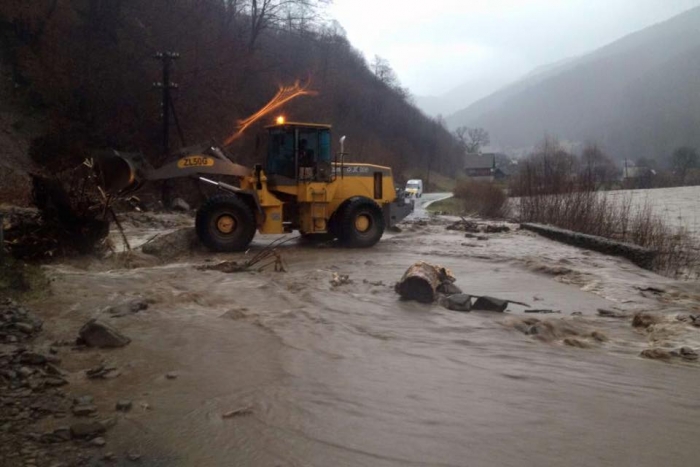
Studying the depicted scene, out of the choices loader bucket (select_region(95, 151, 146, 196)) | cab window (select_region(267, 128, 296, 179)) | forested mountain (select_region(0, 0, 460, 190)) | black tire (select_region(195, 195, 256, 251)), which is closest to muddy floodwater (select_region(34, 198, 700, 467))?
loader bucket (select_region(95, 151, 146, 196))

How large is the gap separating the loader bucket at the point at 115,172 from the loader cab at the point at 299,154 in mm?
4303

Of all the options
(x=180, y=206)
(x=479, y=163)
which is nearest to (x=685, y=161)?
(x=479, y=163)

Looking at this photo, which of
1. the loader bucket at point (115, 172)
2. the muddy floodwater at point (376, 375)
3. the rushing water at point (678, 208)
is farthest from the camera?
the rushing water at point (678, 208)

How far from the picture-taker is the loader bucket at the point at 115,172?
1166 centimetres

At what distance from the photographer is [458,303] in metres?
8.73

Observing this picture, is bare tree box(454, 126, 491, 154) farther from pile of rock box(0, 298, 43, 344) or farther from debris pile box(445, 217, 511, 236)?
pile of rock box(0, 298, 43, 344)

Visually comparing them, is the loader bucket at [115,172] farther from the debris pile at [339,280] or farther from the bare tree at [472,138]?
the bare tree at [472,138]

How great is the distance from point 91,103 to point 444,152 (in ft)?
298

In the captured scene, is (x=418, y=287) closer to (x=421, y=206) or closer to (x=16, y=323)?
(x=16, y=323)

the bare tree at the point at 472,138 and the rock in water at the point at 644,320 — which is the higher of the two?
the bare tree at the point at 472,138

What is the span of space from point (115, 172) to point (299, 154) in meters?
4.88

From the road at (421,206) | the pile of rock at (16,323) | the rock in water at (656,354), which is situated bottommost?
the rock in water at (656,354)

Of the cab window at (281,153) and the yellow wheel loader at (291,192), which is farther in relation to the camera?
the cab window at (281,153)

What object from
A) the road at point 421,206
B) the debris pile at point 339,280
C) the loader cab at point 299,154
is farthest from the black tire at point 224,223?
the road at point 421,206
